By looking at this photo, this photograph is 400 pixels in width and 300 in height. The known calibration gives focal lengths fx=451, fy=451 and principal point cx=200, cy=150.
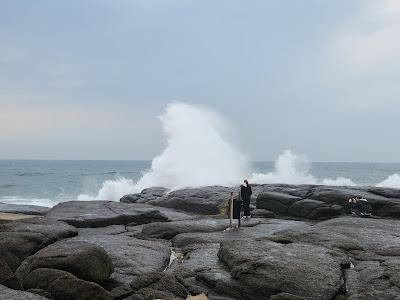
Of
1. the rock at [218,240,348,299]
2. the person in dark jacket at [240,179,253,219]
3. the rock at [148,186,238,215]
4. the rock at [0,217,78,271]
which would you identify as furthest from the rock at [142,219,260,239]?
the rock at [148,186,238,215]

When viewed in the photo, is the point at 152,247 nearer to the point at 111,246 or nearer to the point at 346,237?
the point at 111,246

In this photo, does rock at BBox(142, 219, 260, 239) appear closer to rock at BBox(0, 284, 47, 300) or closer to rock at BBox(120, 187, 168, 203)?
rock at BBox(0, 284, 47, 300)

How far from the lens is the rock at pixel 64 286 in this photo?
8.98 m

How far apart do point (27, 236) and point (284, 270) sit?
8105 mm

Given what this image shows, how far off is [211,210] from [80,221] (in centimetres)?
863

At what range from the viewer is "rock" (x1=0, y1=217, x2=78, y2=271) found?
1285 cm

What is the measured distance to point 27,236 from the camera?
13844 mm

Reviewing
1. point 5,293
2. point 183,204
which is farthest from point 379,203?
point 5,293

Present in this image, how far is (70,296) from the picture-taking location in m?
8.95

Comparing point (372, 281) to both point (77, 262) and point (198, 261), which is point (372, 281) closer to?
point (198, 261)

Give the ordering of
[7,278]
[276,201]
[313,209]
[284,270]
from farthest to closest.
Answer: [276,201]
[313,209]
[284,270]
[7,278]

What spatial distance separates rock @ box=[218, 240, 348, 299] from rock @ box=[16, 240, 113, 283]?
9.70 ft

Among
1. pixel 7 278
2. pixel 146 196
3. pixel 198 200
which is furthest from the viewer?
pixel 146 196

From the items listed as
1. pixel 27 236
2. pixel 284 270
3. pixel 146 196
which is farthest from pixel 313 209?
pixel 27 236
